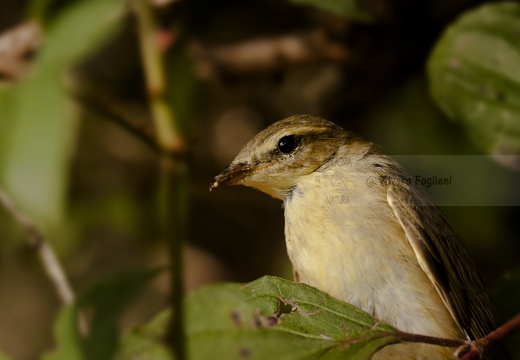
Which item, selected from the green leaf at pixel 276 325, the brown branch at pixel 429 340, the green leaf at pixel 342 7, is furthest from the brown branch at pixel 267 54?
the brown branch at pixel 429 340

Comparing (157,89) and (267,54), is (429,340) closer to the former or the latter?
(157,89)

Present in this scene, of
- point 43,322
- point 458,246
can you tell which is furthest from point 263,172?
point 43,322

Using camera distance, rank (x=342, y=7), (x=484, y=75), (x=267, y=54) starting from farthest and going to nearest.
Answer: (x=267, y=54) → (x=484, y=75) → (x=342, y=7)

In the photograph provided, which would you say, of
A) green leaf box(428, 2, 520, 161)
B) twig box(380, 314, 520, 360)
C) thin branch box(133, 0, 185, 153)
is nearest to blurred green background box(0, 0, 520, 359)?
green leaf box(428, 2, 520, 161)

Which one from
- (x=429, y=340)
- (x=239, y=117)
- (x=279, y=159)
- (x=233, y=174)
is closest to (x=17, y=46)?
(x=233, y=174)

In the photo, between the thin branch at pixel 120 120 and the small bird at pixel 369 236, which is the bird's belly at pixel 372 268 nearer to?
the small bird at pixel 369 236

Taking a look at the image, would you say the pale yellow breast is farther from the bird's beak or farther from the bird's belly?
the bird's beak

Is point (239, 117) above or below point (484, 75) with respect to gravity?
above
